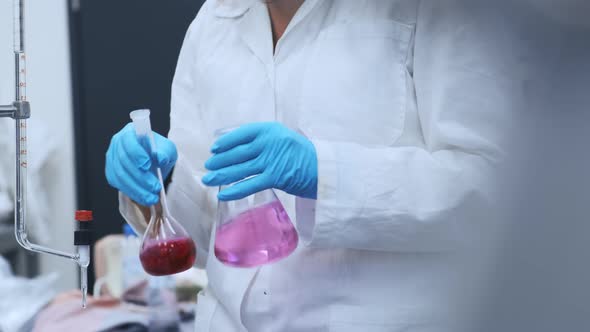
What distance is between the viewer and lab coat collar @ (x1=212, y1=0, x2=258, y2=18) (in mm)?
1307

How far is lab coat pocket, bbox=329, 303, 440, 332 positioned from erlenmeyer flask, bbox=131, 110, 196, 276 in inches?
10.4

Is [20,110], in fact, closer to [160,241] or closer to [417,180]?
[160,241]

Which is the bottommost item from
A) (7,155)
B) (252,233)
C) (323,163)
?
(7,155)

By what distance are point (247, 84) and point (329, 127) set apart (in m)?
0.19

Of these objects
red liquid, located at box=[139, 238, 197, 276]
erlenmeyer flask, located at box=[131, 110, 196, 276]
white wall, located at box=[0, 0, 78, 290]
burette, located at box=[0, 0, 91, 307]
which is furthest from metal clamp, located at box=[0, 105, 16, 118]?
white wall, located at box=[0, 0, 78, 290]

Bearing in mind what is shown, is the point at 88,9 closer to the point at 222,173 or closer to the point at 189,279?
the point at 189,279

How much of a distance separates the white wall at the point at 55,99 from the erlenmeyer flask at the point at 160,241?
1705 mm

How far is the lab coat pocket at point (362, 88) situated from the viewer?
3.62 feet

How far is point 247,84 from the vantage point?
121 cm

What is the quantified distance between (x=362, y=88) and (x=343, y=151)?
0.48 ft

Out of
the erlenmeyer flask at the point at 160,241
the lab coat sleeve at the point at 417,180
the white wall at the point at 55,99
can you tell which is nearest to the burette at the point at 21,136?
the erlenmeyer flask at the point at 160,241

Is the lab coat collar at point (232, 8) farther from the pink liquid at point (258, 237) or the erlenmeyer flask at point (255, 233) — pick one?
the pink liquid at point (258, 237)

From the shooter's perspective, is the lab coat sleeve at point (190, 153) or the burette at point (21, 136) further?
the lab coat sleeve at point (190, 153)

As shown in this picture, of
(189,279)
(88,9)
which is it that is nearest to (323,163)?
(189,279)
